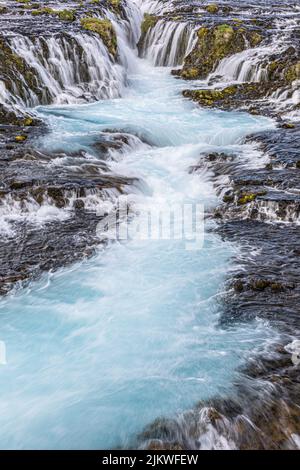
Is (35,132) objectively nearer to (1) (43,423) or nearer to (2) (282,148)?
(2) (282,148)

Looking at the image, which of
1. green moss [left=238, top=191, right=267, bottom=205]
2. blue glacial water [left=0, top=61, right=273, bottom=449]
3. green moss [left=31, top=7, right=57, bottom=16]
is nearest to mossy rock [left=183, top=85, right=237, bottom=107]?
blue glacial water [left=0, top=61, right=273, bottom=449]

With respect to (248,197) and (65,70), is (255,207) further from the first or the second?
(65,70)

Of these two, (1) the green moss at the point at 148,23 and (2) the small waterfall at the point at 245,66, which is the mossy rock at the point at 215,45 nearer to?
(2) the small waterfall at the point at 245,66

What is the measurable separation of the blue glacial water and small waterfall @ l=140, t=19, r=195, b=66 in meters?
14.1

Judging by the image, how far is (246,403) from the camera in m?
5.46

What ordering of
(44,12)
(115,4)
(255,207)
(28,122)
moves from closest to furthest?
1. (255,207)
2. (28,122)
3. (44,12)
4. (115,4)

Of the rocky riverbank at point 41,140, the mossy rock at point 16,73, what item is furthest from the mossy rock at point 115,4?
the mossy rock at point 16,73

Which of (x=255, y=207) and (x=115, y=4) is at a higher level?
(x=115, y=4)

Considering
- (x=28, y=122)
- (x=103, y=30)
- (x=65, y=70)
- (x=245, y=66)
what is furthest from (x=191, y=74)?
(x=28, y=122)

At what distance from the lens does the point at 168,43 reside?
924 inches

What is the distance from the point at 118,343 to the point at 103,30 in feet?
59.2

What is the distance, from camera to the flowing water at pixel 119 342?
5621mm

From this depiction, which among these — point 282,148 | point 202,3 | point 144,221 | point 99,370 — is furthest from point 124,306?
point 202,3
